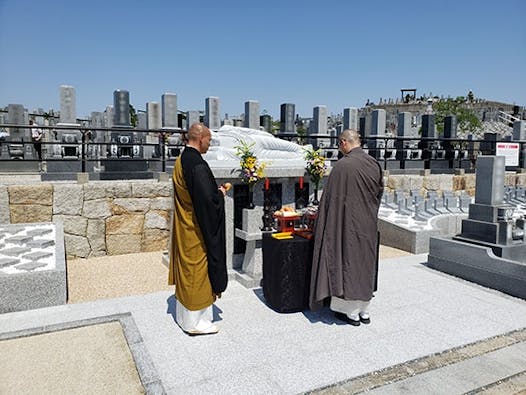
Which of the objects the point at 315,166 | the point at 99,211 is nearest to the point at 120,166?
the point at 99,211

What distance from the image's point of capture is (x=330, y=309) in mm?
4070

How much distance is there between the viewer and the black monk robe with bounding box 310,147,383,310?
3.57 metres

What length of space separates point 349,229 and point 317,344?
104cm

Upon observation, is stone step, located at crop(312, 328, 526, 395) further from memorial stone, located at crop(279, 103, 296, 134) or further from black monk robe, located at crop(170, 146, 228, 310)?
memorial stone, located at crop(279, 103, 296, 134)

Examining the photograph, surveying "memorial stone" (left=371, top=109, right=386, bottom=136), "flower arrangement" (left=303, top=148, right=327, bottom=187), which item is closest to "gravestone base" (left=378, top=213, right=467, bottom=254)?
"flower arrangement" (left=303, top=148, right=327, bottom=187)

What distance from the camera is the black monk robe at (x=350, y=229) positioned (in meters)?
3.57

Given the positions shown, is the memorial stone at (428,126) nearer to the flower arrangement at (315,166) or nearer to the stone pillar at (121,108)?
the stone pillar at (121,108)

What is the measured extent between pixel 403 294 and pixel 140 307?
296 centimetres

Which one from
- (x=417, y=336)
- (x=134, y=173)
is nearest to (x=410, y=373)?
(x=417, y=336)

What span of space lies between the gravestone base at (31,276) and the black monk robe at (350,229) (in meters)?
2.71

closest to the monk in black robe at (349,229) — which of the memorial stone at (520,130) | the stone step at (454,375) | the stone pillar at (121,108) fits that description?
the stone step at (454,375)

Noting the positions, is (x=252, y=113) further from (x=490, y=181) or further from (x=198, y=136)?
(x=198, y=136)

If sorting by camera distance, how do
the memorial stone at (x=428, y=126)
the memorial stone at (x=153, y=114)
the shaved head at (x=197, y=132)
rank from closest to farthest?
the shaved head at (x=197, y=132)
the memorial stone at (x=428, y=126)
the memorial stone at (x=153, y=114)

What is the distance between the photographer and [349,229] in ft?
11.8
